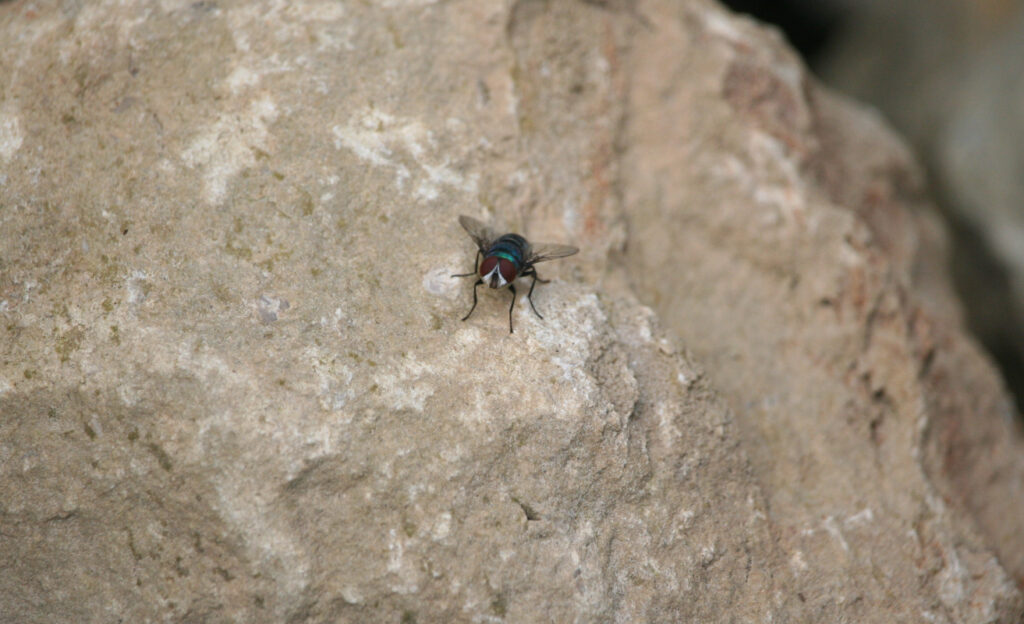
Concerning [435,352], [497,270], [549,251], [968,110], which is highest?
[497,270]

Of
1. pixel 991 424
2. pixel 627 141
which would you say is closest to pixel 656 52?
pixel 627 141

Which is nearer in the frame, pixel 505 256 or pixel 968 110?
pixel 505 256

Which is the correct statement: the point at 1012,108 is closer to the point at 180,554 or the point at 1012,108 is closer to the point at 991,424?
the point at 991,424

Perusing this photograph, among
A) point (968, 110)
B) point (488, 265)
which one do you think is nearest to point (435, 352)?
point (488, 265)

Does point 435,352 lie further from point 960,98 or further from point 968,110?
point 960,98

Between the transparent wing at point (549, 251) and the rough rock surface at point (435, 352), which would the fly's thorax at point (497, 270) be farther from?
the transparent wing at point (549, 251)

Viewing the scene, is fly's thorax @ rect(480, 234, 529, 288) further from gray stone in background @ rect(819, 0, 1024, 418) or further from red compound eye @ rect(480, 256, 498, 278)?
gray stone in background @ rect(819, 0, 1024, 418)

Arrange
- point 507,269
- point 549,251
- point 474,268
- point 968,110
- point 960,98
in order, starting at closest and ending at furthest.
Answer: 1. point 507,269
2. point 474,268
3. point 549,251
4. point 968,110
5. point 960,98
